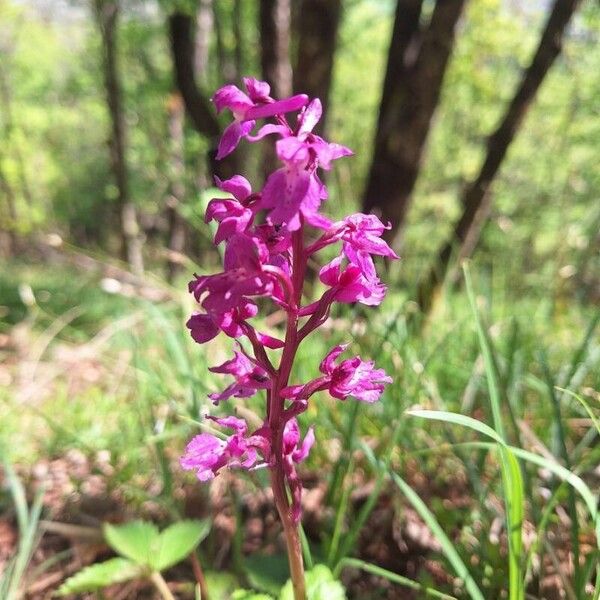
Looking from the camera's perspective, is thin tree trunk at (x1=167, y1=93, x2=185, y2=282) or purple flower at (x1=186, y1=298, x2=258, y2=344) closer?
purple flower at (x1=186, y1=298, x2=258, y2=344)

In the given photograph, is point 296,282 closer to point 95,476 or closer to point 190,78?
point 95,476

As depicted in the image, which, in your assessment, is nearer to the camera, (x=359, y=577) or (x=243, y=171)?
(x=359, y=577)

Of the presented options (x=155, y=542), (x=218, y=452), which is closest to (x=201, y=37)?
(x=155, y=542)

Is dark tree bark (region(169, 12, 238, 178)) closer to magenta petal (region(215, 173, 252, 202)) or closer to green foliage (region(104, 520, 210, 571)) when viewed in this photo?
green foliage (region(104, 520, 210, 571))

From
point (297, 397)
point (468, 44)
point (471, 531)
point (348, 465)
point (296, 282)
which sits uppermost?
point (468, 44)

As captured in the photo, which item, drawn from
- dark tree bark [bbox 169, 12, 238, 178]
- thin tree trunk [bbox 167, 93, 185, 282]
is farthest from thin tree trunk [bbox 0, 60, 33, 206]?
dark tree bark [bbox 169, 12, 238, 178]

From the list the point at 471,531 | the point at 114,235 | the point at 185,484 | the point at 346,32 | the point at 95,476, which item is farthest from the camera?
the point at 114,235

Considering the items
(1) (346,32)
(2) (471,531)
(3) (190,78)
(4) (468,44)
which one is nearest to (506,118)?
(2) (471,531)

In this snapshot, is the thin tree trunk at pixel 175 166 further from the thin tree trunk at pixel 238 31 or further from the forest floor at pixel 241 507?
the forest floor at pixel 241 507
